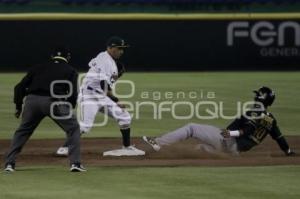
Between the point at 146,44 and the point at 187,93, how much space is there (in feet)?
20.2

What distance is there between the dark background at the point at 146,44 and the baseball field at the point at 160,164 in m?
6.61

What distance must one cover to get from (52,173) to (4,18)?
702 inches

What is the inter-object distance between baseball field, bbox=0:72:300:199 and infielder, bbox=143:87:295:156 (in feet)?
0.78

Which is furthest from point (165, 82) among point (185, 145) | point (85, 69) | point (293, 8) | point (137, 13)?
point (185, 145)

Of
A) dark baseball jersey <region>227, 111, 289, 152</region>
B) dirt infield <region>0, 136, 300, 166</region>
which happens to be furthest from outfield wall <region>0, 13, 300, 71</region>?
dark baseball jersey <region>227, 111, 289, 152</region>

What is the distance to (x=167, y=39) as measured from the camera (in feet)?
94.1

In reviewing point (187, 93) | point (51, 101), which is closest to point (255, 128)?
point (51, 101)

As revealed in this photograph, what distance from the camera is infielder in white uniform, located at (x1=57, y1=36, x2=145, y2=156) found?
1267 centimetres

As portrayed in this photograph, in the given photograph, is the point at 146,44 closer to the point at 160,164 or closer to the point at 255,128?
the point at 255,128

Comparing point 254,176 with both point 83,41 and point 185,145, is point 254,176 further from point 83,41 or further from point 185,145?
point 83,41

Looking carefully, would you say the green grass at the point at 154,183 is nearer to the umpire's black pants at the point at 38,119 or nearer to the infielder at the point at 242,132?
the umpire's black pants at the point at 38,119

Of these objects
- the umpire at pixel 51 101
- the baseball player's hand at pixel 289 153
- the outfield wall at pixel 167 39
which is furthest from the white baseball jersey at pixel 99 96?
the outfield wall at pixel 167 39

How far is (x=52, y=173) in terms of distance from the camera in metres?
10.8

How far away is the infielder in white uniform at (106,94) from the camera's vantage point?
12.7 m
